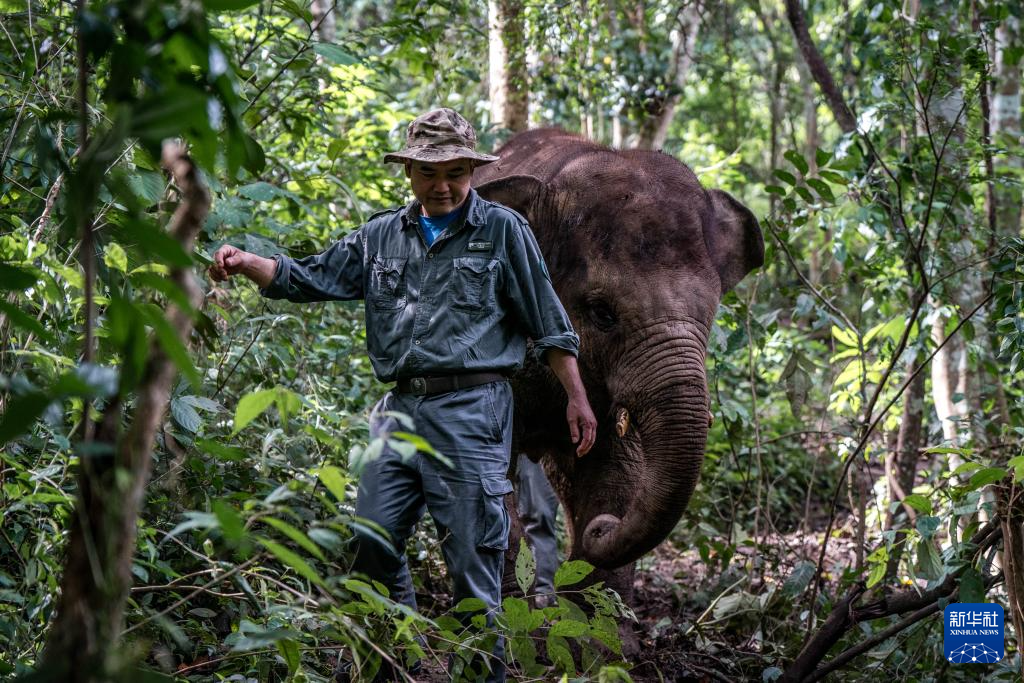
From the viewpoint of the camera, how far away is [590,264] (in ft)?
17.6

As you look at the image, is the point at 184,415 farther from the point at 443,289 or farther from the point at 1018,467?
the point at 1018,467

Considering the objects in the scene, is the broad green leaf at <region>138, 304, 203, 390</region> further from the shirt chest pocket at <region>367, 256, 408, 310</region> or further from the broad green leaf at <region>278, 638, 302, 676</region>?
the shirt chest pocket at <region>367, 256, 408, 310</region>

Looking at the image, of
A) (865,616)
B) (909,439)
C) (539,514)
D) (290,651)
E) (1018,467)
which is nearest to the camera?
(290,651)

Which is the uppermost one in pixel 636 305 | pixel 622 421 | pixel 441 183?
pixel 441 183

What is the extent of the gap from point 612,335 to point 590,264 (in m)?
0.38

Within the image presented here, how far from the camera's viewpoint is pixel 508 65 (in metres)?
7.84

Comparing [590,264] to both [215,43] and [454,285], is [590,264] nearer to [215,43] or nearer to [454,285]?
[454,285]

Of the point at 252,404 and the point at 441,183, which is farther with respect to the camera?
the point at 441,183

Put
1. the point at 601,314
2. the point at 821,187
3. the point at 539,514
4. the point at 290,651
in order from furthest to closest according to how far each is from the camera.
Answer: the point at 539,514, the point at 821,187, the point at 601,314, the point at 290,651

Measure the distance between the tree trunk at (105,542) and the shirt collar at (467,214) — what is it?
2.50 metres

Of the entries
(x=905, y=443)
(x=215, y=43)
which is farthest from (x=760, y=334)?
(x=215, y=43)

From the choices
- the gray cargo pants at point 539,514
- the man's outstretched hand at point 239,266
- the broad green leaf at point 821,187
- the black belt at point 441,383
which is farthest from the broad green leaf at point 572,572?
the broad green leaf at point 821,187

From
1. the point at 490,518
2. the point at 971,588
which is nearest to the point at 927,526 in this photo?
the point at 971,588

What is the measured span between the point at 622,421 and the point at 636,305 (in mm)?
567
